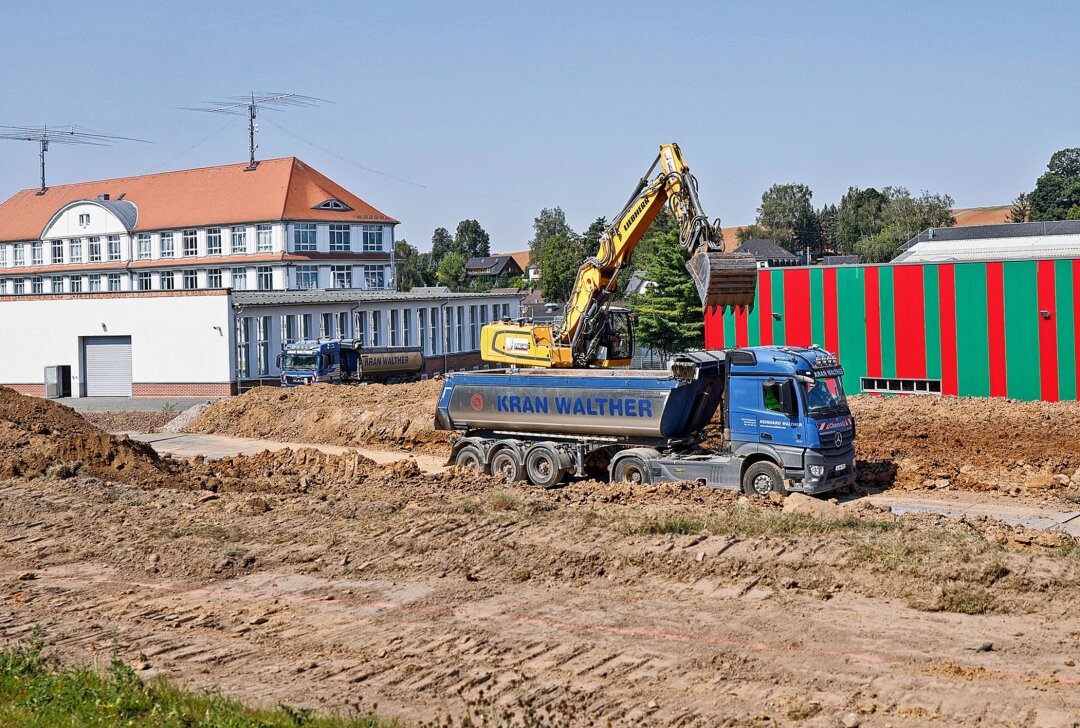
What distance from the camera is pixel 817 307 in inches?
1303

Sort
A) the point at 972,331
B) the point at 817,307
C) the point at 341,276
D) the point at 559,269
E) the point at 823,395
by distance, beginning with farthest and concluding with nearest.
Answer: the point at 559,269, the point at 341,276, the point at 817,307, the point at 972,331, the point at 823,395

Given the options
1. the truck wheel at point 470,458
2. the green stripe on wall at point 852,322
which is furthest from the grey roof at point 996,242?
the truck wheel at point 470,458

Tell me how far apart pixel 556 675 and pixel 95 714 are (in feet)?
13.2

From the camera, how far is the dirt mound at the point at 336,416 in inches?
1208

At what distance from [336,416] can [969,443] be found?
1767 cm

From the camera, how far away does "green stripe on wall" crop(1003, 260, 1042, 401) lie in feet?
96.0

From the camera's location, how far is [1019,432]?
24.9 meters

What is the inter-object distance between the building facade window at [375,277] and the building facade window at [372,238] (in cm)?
120

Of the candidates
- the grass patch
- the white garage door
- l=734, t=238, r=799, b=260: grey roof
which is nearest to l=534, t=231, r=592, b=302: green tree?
l=734, t=238, r=799, b=260: grey roof

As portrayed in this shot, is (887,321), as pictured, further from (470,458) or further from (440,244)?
(440,244)

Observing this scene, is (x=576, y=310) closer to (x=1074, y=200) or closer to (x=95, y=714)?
(x=95, y=714)

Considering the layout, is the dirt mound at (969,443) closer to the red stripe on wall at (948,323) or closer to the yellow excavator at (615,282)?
the red stripe on wall at (948,323)

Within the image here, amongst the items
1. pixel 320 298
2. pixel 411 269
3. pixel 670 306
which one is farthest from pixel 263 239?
pixel 411 269

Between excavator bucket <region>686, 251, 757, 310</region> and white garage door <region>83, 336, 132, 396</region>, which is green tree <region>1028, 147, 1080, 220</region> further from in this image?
excavator bucket <region>686, 251, 757, 310</region>
